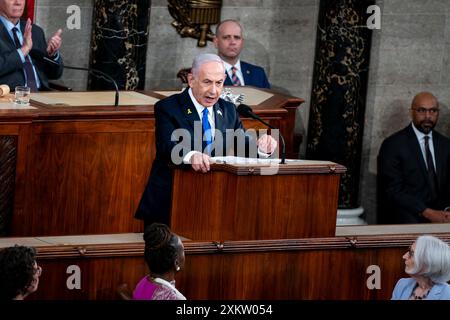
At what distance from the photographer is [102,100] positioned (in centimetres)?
958

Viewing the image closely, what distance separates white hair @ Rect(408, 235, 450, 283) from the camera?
6.64 metres

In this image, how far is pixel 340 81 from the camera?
11258 mm

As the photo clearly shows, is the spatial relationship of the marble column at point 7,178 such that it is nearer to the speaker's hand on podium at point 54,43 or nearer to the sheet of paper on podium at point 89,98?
the sheet of paper on podium at point 89,98

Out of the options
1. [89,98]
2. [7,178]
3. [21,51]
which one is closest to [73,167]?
[7,178]

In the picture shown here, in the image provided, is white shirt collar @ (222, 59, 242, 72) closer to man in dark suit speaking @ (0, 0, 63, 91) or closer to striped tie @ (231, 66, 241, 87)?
striped tie @ (231, 66, 241, 87)

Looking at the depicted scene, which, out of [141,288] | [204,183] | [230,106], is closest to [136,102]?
[230,106]

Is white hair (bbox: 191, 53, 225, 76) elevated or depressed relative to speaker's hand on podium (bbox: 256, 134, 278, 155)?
elevated

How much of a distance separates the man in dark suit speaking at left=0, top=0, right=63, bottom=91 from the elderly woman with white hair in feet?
12.8

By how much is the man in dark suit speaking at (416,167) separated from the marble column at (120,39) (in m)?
2.21

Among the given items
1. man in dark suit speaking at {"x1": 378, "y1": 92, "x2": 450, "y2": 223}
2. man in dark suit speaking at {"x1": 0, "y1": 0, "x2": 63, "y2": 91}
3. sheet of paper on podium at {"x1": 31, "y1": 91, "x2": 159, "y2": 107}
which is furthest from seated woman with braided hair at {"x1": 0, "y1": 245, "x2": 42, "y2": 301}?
man in dark suit speaking at {"x1": 378, "y1": 92, "x2": 450, "y2": 223}

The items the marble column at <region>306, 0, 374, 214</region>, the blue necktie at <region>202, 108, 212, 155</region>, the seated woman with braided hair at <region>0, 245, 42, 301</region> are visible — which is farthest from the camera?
the marble column at <region>306, 0, 374, 214</region>

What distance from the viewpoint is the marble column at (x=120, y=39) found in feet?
36.6

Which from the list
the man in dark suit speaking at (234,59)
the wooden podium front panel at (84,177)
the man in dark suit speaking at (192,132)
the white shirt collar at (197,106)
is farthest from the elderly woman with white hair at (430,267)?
the man in dark suit speaking at (234,59)
